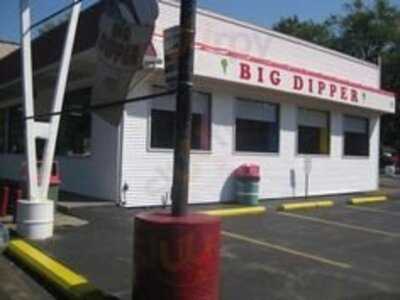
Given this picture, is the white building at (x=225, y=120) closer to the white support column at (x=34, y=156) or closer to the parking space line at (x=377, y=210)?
the parking space line at (x=377, y=210)

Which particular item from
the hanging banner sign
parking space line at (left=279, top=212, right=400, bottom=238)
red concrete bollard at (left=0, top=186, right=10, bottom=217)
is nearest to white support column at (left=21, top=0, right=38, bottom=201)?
red concrete bollard at (left=0, top=186, right=10, bottom=217)

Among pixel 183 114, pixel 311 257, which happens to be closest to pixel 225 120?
pixel 311 257

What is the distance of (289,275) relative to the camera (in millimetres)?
8227

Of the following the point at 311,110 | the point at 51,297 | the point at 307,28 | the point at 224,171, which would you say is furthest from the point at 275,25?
the point at 51,297

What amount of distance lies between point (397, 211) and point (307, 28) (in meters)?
41.6

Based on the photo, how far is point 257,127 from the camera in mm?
17453

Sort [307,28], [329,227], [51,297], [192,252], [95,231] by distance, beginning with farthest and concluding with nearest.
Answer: [307,28] → [329,227] → [95,231] → [51,297] → [192,252]

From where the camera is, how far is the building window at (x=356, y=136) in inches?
843

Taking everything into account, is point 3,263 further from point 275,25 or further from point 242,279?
point 275,25

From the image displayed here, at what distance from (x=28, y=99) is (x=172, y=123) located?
5.08 meters

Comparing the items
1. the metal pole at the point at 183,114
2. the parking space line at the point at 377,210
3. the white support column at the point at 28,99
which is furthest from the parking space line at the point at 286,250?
the parking space line at the point at 377,210

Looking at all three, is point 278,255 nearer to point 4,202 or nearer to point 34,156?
point 34,156

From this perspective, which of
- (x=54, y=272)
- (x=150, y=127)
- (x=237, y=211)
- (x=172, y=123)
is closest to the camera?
(x=54, y=272)

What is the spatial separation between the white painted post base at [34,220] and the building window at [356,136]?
13392mm
